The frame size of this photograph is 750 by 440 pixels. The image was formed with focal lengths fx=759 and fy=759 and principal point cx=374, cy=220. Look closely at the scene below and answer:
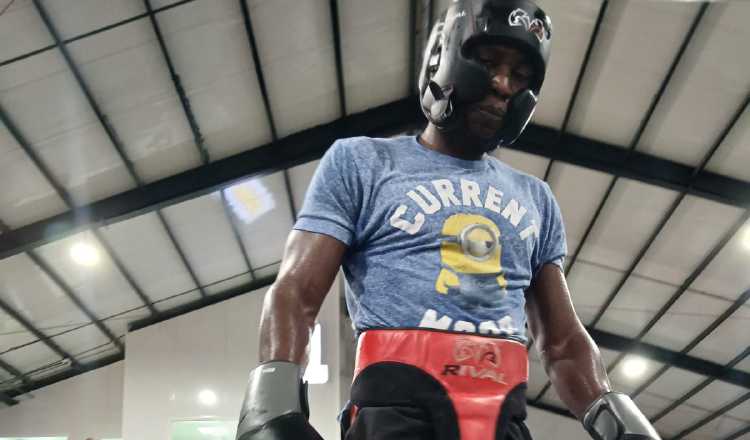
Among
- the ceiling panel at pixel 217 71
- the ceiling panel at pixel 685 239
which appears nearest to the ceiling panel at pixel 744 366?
the ceiling panel at pixel 685 239

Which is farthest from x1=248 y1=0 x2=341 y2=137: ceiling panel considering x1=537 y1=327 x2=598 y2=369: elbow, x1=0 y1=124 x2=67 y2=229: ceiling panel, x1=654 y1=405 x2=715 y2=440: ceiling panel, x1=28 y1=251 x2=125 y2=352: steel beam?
x1=654 y1=405 x2=715 y2=440: ceiling panel

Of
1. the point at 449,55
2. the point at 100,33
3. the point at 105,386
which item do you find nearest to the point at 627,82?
the point at 100,33

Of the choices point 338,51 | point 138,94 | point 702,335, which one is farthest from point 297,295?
point 702,335

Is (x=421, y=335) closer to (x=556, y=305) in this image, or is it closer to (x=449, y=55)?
(x=556, y=305)

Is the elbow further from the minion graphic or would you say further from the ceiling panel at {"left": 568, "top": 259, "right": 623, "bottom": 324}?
the ceiling panel at {"left": 568, "top": 259, "right": 623, "bottom": 324}

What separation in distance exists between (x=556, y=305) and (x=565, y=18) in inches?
277

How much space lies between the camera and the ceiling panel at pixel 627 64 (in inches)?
299

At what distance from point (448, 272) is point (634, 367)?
13407mm

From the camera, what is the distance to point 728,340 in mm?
11836

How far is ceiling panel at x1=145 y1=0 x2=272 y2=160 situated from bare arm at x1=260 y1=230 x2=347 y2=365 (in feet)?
21.7

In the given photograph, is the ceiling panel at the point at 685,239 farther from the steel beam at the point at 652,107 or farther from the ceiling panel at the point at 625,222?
the steel beam at the point at 652,107

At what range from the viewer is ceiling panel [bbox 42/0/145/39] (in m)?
6.89

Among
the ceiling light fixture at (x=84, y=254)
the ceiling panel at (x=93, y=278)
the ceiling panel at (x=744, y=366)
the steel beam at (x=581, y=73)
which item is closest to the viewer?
the steel beam at (x=581, y=73)

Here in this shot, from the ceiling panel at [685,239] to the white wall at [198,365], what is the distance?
476cm
